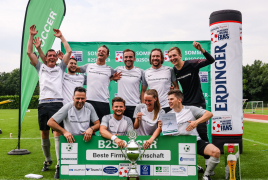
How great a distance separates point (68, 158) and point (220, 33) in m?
4.28

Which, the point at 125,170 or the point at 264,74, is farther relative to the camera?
the point at 264,74

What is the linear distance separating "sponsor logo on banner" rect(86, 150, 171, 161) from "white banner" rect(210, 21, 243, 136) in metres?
2.62

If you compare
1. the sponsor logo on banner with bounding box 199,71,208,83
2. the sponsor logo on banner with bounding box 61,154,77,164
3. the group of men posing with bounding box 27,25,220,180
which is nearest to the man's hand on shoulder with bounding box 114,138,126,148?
the group of men posing with bounding box 27,25,220,180

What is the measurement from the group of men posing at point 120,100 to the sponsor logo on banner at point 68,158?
0.79ft

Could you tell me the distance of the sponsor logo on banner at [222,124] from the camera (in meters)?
5.69

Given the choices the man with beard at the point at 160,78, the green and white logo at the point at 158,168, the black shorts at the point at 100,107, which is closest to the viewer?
the green and white logo at the point at 158,168

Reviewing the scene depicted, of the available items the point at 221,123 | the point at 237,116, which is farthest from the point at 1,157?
the point at 237,116

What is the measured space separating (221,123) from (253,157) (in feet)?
3.25

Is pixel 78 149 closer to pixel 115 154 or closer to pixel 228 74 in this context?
pixel 115 154

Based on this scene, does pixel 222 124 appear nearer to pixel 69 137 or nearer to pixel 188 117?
pixel 188 117

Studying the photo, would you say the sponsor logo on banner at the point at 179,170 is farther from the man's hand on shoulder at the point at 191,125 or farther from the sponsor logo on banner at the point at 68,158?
the sponsor logo on banner at the point at 68,158

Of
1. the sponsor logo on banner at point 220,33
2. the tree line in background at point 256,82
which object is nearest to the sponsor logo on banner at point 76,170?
the sponsor logo on banner at point 220,33

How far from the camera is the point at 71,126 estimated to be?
3869 mm

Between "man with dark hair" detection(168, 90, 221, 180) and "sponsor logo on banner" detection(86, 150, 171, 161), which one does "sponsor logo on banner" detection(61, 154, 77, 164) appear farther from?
"man with dark hair" detection(168, 90, 221, 180)
